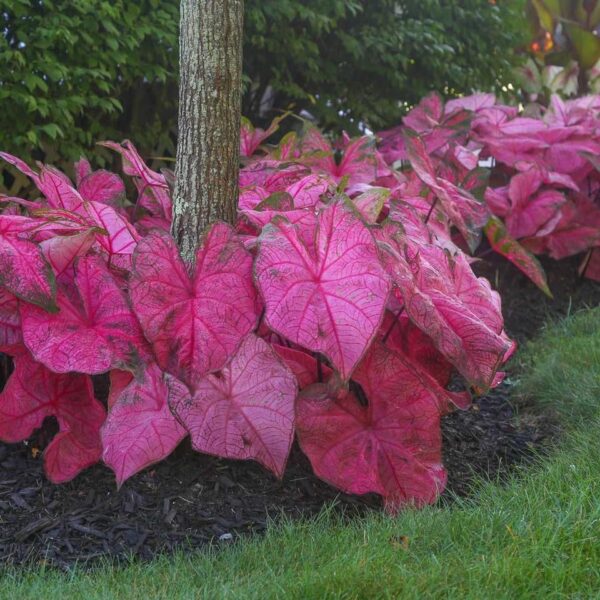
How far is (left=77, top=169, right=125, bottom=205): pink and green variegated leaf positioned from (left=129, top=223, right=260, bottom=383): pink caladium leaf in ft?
2.68

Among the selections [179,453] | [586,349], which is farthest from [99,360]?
[586,349]

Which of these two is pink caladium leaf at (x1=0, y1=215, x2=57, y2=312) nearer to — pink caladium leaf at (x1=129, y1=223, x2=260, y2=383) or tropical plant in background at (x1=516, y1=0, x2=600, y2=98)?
pink caladium leaf at (x1=129, y1=223, x2=260, y2=383)

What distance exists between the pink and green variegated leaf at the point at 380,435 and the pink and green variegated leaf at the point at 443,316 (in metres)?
0.19

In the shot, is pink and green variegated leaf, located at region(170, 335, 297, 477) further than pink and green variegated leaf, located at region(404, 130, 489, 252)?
No

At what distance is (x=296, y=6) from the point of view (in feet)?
13.6

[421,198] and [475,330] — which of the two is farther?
[421,198]

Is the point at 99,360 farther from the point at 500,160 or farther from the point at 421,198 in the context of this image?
the point at 500,160

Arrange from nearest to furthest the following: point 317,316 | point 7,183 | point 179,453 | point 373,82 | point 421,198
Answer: point 317,316
point 179,453
point 421,198
point 7,183
point 373,82

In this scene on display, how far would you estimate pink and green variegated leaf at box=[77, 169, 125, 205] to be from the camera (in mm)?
2965

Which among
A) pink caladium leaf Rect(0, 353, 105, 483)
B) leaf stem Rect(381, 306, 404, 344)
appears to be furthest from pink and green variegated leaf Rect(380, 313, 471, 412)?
pink caladium leaf Rect(0, 353, 105, 483)

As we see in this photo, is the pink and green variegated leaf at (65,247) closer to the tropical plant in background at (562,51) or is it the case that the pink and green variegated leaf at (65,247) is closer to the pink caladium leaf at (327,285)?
the pink caladium leaf at (327,285)

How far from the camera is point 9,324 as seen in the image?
2.39 meters

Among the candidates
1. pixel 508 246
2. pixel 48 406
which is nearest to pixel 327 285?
pixel 48 406

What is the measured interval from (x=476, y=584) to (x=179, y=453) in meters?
0.95
